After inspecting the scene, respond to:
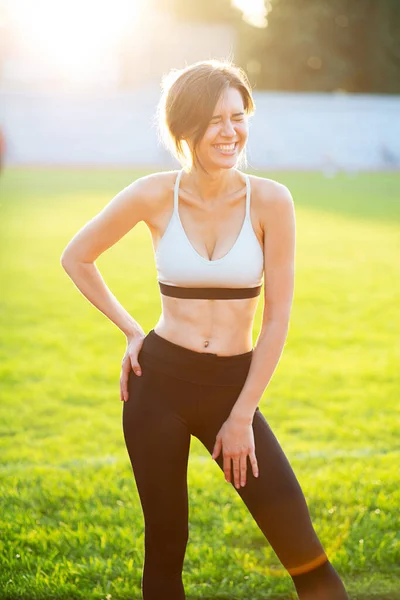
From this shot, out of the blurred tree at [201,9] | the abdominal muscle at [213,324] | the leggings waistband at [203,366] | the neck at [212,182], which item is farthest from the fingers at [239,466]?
the blurred tree at [201,9]

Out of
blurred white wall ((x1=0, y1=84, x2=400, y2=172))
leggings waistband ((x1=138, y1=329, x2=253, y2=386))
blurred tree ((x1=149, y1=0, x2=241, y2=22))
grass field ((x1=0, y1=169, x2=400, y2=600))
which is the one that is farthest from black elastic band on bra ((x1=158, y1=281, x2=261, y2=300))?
blurred tree ((x1=149, y1=0, x2=241, y2=22))

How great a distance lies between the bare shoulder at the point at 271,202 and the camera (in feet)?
8.49

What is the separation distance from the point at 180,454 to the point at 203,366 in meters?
0.32

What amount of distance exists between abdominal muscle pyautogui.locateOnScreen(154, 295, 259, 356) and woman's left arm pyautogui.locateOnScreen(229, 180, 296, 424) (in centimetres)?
13

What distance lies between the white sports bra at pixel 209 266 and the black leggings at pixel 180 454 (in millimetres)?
220

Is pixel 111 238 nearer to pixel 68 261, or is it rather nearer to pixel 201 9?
pixel 68 261

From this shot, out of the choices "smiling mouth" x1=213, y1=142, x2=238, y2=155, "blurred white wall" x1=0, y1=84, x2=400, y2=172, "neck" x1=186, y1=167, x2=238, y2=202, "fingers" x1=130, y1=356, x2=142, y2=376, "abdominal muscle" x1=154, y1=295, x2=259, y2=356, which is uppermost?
"blurred white wall" x1=0, y1=84, x2=400, y2=172

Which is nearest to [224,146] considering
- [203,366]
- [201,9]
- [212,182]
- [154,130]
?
[212,182]

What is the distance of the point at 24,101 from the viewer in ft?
123

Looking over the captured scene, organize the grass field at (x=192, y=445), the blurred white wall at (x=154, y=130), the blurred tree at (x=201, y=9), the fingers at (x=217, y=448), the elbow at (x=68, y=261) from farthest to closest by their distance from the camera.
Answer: the blurred tree at (x=201, y=9)
the blurred white wall at (x=154, y=130)
the grass field at (x=192, y=445)
the elbow at (x=68, y=261)
the fingers at (x=217, y=448)

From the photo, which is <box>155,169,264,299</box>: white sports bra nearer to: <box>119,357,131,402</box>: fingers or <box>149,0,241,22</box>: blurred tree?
<box>119,357,131,402</box>: fingers

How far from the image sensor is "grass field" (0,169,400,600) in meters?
3.74

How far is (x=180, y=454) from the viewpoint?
2703mm

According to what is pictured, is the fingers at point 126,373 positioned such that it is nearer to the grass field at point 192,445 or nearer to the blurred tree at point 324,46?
the grass field at point 192,445
